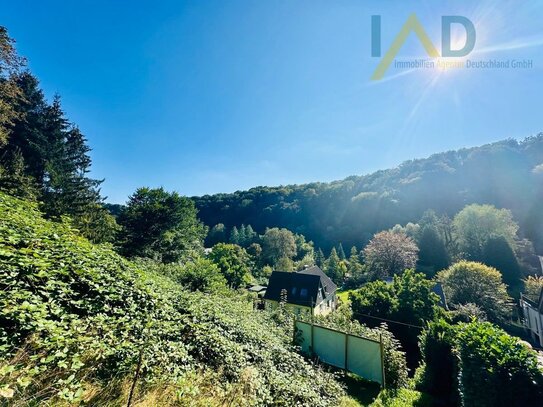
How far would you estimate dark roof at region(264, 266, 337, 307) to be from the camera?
21.3m

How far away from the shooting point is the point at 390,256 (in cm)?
3069

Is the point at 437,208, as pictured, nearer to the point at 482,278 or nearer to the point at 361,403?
the point at 482,278

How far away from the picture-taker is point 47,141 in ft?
55.7

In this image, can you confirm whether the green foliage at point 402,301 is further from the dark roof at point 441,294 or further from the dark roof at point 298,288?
the dark roof at point 441,294

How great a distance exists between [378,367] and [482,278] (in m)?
19.2

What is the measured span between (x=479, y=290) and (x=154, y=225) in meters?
27.4

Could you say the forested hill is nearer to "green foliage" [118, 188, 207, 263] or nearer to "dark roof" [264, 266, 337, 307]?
"dark roof" [264, 266, 337, 307]

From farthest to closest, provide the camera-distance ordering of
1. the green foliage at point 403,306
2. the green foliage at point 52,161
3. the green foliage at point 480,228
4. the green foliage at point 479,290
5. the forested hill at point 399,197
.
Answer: the forested hill at point 399,197 < the green foliage at point 480,228 < the green foliage at point 479,290 < the green foliage at point 52,161 < the green foliage at point 403,306

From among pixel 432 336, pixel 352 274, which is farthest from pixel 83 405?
pixel 352 274

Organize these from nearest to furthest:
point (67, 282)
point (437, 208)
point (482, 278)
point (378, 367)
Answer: point (67, 282)
point (378, 367)
point (482, 278)
point (437, 208)

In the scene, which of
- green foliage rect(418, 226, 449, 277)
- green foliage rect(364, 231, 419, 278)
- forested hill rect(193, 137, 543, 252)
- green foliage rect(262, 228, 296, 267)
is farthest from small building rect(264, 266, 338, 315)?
forested hill rect(193, 137, 543, 252)

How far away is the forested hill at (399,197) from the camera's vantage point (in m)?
50.0

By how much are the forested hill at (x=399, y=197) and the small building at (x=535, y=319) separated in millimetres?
25712

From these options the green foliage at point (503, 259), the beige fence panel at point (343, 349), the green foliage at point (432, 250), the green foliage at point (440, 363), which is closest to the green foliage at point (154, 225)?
the beige fence panel at point (343, 349)
